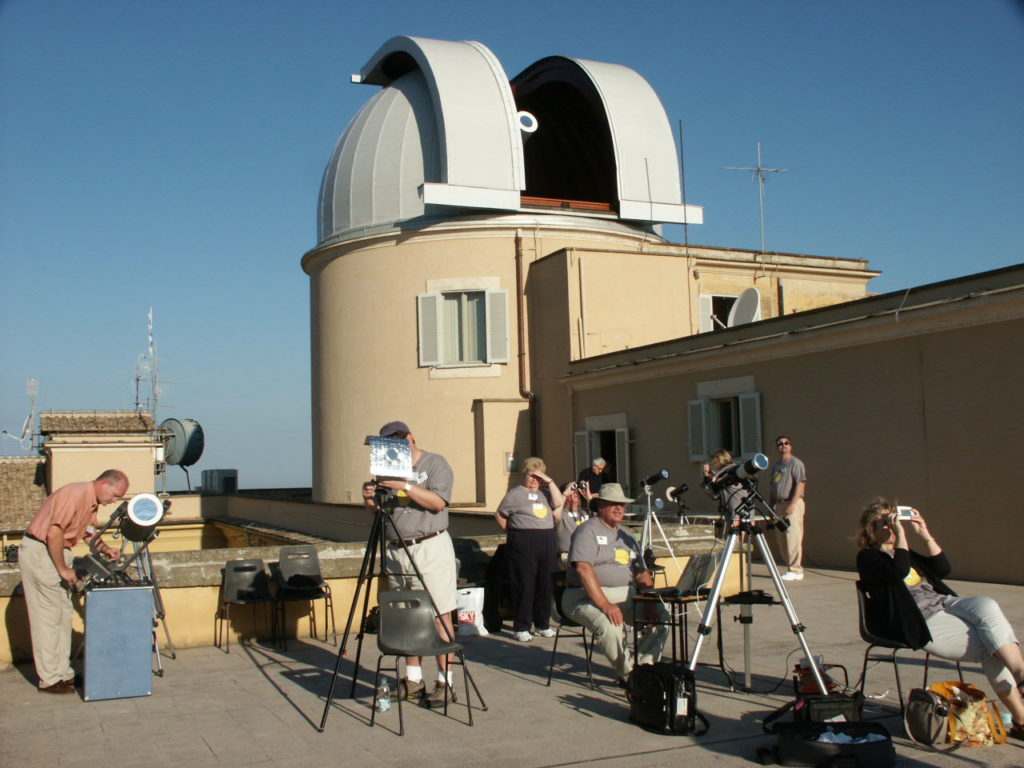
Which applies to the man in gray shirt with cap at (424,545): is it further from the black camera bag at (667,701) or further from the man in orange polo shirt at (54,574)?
the man in orange polo shirt at (54,574)

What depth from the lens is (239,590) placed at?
8.13 meters

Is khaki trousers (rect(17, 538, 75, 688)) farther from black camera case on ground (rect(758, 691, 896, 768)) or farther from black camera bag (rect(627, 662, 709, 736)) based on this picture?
black camera case on ground (rect(758, 691, 896, 768))

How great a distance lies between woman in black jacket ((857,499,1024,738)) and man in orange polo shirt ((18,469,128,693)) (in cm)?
472

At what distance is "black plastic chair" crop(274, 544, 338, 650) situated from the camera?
26.9ft

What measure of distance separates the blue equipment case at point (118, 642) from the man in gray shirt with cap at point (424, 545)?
5.45ft

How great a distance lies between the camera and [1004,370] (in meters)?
11.1

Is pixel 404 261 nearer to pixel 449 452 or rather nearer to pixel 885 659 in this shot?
pixel 449 452

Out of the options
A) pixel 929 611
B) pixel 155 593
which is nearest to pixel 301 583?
pixel 155 593

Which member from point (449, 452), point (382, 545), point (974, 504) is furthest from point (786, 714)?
point (449, 452)

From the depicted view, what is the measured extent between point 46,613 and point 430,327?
Result: 543 inches

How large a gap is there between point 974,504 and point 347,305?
1352 cm

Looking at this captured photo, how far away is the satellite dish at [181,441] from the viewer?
32344 millimetres

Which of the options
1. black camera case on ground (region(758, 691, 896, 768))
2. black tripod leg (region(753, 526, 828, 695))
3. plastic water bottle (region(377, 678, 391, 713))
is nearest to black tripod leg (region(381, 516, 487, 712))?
plastic water bottle (region(377, 678, 391, 713))

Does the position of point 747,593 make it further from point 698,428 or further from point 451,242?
point 451,242
